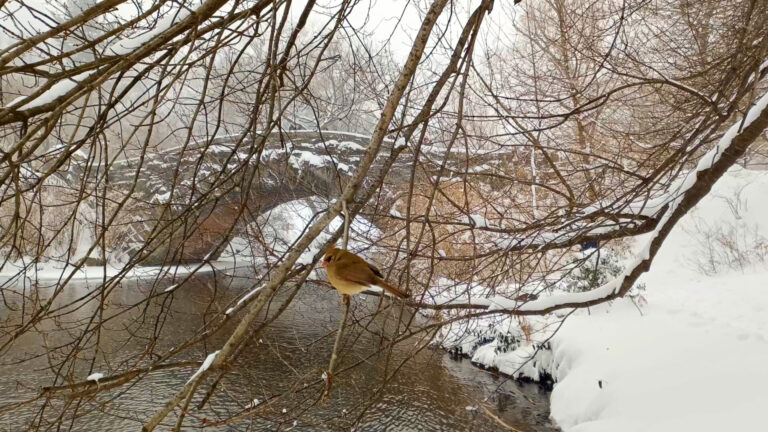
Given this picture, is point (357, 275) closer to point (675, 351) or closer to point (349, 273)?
point (349, 273)

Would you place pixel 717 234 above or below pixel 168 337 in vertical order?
above

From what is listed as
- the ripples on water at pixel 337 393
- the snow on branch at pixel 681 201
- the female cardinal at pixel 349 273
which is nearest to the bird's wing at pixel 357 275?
the female cardinal at pixel 349 273

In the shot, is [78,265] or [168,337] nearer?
[78,265]

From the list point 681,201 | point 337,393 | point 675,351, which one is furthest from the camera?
point 337,393

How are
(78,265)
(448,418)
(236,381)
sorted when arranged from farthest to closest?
(236,381), (448,418), (78,265)

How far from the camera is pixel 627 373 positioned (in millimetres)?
5855

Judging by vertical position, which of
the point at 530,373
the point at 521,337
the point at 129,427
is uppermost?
the point at 521,337

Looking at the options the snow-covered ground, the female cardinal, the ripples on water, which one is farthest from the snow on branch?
the ripples on water

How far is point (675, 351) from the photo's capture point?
5930 mm

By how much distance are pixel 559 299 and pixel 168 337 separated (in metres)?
7.39

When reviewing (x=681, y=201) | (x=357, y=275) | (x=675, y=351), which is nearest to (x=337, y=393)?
(x=675, y=351)

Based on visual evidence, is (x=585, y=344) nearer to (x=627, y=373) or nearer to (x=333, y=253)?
(x=627, y=373)

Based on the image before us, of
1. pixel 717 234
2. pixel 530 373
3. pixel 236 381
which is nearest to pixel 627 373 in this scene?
pixel 530 373

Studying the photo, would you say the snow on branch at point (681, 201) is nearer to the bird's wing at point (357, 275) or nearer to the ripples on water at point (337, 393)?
the bird's wing at point (357, 275)
